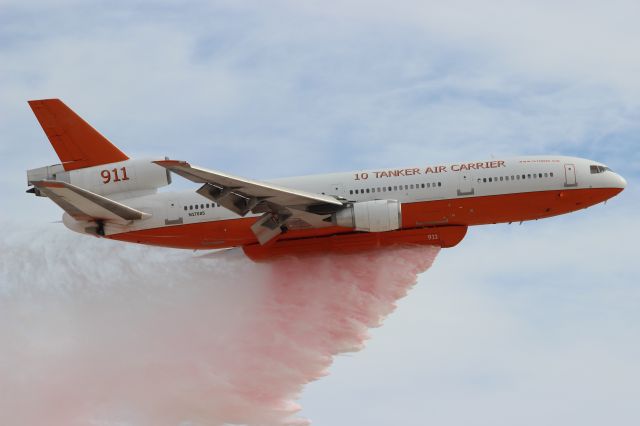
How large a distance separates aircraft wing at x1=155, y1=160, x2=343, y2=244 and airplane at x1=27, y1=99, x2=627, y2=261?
9cm

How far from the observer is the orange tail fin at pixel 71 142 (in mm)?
108000

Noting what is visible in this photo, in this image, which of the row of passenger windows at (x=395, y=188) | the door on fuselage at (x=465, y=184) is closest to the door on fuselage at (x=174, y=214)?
the row of passenger windows at (x=395, y=188)

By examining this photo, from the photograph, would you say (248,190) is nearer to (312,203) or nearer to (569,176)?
(312,203)

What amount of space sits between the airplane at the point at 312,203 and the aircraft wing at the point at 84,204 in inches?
1.8

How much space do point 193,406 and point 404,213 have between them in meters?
13.5

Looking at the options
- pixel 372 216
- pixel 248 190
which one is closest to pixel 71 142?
pixel 248 190

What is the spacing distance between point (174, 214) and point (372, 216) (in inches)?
379

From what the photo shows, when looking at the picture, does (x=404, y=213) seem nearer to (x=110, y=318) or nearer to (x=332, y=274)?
(x=332, y=274)

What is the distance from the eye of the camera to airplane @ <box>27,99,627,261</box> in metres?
106

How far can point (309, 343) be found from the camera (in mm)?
106688

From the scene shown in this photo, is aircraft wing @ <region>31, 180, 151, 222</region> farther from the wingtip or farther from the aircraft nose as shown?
the aircraft nose

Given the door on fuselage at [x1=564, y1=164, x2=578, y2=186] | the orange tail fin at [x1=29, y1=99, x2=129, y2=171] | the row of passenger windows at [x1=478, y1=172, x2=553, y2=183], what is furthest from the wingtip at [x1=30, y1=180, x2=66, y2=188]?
the door on fuselage at [x1=564, y1=164, x2=578, y2=186]

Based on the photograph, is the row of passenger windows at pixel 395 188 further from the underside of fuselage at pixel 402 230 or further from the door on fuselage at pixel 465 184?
the door on fuselage at pixel 465 184

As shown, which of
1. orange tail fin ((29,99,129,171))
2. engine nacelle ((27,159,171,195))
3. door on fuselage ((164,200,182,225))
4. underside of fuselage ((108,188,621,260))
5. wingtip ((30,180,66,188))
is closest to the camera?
wingtip ((30,180,66,188))
